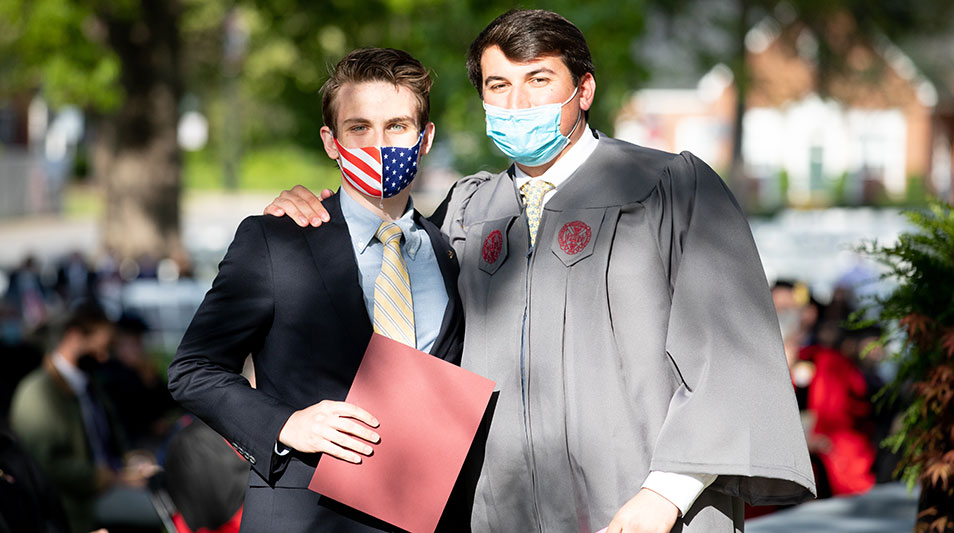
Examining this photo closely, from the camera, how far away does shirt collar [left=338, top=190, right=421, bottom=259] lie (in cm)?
294

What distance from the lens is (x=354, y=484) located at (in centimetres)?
267

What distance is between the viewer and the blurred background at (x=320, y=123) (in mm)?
12664

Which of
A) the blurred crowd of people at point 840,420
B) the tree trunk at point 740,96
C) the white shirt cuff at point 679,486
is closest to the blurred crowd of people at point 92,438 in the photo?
the white shirt cuff at point 679,486

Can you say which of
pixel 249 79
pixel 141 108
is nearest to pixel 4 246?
pixel 249 79


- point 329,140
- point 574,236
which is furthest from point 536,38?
point 329,140

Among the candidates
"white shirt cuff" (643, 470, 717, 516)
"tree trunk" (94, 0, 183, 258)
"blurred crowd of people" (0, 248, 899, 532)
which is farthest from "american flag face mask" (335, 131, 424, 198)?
"tree trunk" (94, 0, 183, 258)

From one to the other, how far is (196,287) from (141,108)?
5.59 metres

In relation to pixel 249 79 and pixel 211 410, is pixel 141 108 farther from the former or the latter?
pixel 211 410

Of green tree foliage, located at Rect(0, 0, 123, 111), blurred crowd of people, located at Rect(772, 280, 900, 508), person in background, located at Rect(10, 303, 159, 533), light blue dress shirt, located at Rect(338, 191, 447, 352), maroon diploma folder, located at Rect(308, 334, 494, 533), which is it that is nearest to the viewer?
maroon diploma folder, located at Rect(308, 334, 494, 533)

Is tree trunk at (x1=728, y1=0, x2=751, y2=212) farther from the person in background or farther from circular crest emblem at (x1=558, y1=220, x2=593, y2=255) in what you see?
circular crest emblem at (x1=558, y1=220, x2=593, y2=255)

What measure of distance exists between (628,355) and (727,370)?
219 mm

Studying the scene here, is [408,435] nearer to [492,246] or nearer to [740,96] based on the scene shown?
[492,246]

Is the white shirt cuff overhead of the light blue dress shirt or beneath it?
beneath

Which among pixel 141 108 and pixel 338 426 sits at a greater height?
pixel 141 108
